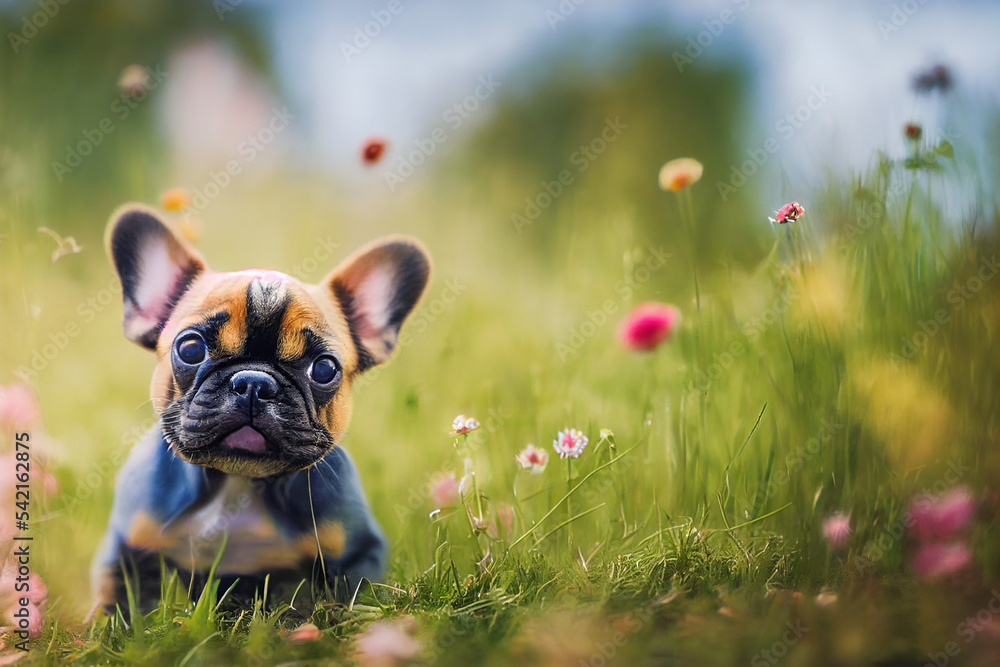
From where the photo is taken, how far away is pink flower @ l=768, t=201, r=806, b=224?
1.81 metres

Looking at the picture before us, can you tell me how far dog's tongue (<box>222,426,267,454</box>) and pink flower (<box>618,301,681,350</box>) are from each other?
929 mm

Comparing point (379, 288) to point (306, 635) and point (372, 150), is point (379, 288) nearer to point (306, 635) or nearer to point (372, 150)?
point (372, 150)

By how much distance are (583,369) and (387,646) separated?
84 centimetres

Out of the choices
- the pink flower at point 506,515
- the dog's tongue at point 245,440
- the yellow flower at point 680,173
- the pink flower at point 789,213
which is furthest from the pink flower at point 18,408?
the pink flower at point 789,213

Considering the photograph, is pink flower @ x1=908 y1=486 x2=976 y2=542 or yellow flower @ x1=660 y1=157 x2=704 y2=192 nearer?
pink flower @ x1=908 y1=486 x2=976 y2=542

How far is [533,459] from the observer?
5.87ft

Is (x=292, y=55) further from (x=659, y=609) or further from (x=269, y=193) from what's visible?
(x=659, y=609)

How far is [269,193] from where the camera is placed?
6.47 feet

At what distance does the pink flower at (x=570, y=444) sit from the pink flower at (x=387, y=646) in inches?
20.7

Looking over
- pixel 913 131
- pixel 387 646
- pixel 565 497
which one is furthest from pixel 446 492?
pixel 913 131

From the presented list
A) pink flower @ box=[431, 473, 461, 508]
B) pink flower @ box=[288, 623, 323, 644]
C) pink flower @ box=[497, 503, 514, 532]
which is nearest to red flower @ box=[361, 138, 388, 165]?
pink flower @ box=[431, 473, 461, 508]

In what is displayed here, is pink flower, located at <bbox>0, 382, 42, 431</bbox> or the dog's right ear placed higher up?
the dog's right ear

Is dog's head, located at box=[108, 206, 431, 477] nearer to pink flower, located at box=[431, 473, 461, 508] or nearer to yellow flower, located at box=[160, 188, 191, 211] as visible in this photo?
yellow flower, located at box=[160, 188, 191, 211]

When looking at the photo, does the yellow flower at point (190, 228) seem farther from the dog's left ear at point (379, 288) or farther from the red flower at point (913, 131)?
the red flower at point (913, 131)
